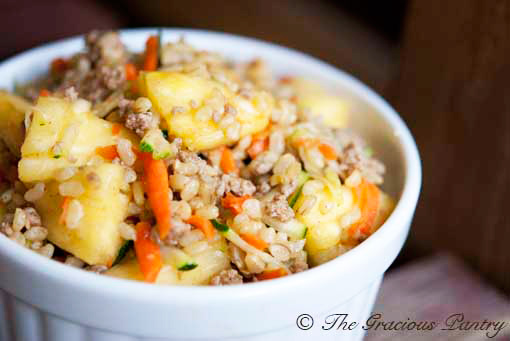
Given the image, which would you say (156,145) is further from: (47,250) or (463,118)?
(463,118)

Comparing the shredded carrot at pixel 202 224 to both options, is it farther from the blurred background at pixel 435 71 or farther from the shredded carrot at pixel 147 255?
the blurred background at pixel 435 71

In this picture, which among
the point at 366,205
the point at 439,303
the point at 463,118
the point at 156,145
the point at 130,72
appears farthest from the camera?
the point at 463,118

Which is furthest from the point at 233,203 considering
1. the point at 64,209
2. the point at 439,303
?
the point at 439,303

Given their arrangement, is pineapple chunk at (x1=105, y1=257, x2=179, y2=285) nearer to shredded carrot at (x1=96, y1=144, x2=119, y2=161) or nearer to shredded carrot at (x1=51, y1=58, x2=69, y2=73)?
shredded carrot at (x1=96, y1=144, x2=119, y2=161)

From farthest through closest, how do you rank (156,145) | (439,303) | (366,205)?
(439,303) < (366,205) < (156,145)

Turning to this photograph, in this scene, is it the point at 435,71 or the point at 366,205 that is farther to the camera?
the point at 435,71

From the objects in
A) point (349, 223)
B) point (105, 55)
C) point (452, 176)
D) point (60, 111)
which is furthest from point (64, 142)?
point (452, 176)
